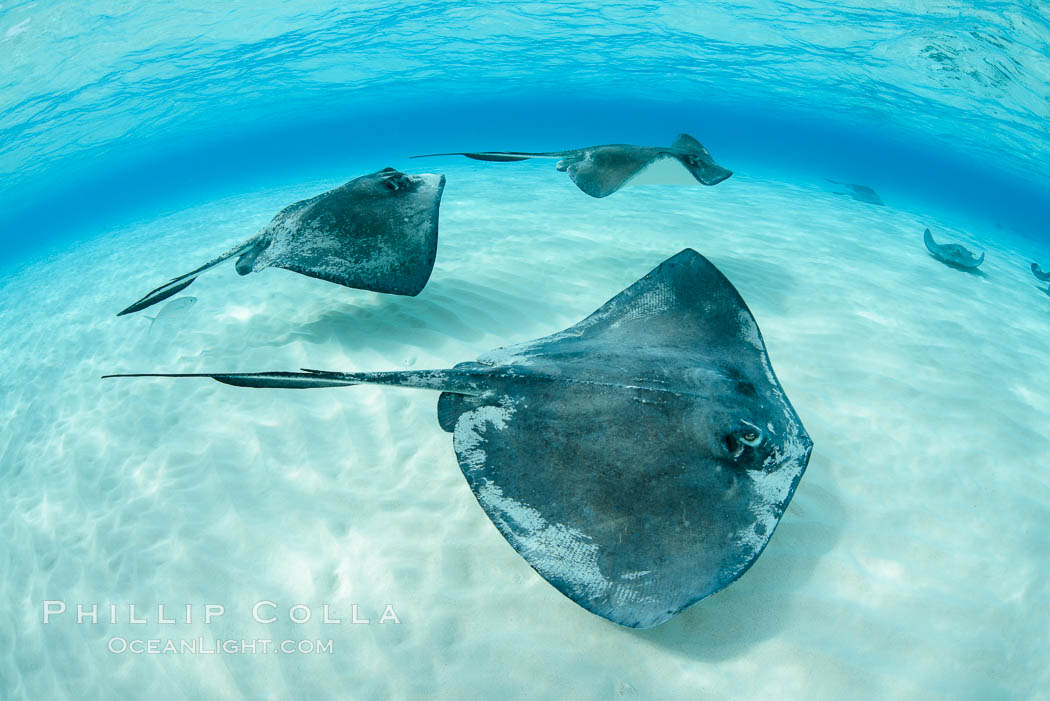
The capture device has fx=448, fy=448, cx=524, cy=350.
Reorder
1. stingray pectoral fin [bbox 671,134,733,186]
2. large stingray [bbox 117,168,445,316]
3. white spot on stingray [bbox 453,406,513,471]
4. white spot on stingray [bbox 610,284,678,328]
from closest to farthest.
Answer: white spot on stingray [bbox 453,406,513,471], white spot on stingray [bbox 610,284,678,328], large stingray [bbox 117,168,445,316], stingray pectoral fin [bbox 671,134,733,186]

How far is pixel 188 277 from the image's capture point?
4332 mm

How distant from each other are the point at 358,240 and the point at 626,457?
3.54 m

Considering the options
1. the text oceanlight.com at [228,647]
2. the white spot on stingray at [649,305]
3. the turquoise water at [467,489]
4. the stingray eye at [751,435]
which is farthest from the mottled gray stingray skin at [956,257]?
the text oceanlight.com at [228,647]

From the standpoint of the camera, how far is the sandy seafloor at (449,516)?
2189 mm

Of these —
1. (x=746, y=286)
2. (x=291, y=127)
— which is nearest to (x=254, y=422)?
(x=746, y=286)

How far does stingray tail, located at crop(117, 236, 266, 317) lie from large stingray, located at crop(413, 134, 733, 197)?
2.40 metres

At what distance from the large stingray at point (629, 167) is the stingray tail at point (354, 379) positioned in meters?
3.92

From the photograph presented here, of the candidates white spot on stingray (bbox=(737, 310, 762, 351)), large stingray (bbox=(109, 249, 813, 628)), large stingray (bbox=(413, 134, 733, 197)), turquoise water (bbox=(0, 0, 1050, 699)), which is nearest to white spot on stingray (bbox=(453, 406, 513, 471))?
large stingray (bbox=(109, 249, 813, 628))

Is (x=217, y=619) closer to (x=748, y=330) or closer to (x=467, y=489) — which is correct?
(x=467, y=489)

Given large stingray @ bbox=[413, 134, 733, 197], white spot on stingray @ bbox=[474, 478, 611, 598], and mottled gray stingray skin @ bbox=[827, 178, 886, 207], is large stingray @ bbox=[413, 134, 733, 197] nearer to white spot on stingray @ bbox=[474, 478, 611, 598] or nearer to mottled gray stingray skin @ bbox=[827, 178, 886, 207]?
white spot on stingray @ bbox=[474, 478, 611, 598]

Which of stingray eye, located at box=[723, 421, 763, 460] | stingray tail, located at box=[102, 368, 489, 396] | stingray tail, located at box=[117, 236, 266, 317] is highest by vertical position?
stingray tail, located at box=[102, 368, 489, 396]

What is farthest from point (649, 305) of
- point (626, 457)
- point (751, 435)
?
point (626, 457)

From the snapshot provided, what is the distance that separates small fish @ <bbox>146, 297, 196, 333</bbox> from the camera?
6066 millimetres

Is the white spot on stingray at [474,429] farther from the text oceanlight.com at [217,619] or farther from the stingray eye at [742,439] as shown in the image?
the stingray eye at [742,439]
